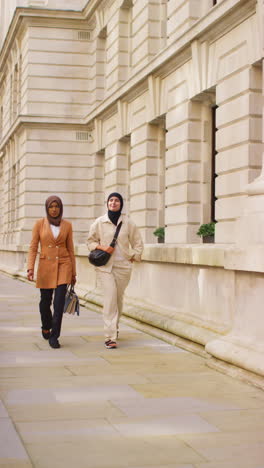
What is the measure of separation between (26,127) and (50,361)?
20.2 m

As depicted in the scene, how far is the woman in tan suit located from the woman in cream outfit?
34 centimetres

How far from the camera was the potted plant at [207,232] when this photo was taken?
15.9m

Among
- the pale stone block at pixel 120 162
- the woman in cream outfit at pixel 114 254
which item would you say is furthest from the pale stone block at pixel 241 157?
the pale stone block at pixel 120 162

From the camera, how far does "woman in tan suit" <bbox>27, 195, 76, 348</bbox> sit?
29.2 feet

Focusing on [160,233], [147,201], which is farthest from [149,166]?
[160,233]

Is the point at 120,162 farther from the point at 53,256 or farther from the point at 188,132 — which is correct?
the point at 53,256

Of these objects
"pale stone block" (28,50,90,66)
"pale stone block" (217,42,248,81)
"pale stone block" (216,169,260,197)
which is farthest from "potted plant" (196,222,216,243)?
"pale stone block" (28,50,90,66)

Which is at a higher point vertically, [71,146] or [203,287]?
[71,146]

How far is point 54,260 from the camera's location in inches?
355

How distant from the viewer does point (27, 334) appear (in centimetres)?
1007

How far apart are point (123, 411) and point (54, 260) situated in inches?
148

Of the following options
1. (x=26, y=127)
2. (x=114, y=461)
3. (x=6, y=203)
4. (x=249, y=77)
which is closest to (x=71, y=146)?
(x=26, y=127)

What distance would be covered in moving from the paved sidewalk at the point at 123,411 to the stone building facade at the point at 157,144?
1.71 feet

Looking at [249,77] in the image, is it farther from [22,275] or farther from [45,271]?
[22,275]
